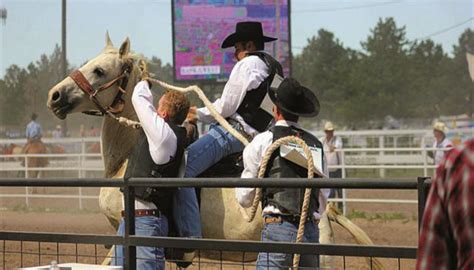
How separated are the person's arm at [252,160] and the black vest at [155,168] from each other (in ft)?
2.23

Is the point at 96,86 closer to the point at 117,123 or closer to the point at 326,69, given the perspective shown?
the point at 117,123

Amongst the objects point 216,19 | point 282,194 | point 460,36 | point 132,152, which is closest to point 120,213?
point 132,152

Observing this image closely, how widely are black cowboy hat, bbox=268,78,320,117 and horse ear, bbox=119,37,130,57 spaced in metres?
1.53

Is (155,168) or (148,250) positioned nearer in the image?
(148,250)

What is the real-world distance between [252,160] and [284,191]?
245 mm

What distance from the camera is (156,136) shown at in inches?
217

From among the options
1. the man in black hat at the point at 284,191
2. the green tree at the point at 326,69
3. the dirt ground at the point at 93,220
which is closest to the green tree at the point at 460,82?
the green tree at the point at 326,69

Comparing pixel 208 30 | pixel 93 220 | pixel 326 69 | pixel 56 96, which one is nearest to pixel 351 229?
pixel 56 96

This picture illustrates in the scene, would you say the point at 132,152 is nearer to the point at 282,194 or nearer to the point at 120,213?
the point at 120,213

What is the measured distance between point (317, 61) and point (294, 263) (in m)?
53.0

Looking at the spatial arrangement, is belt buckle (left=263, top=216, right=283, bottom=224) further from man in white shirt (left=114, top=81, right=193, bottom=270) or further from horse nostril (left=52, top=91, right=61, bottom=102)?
horse nostril (left=52, top=91, right=61, bottom=102)

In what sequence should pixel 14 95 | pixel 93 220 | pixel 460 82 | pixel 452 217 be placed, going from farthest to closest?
pixel 460 82 < pixel 14 95 < pixel 93 220 < pixel 452 217

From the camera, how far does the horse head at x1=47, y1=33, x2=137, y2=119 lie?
6316mm

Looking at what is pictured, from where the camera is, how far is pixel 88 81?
6.36 meters
